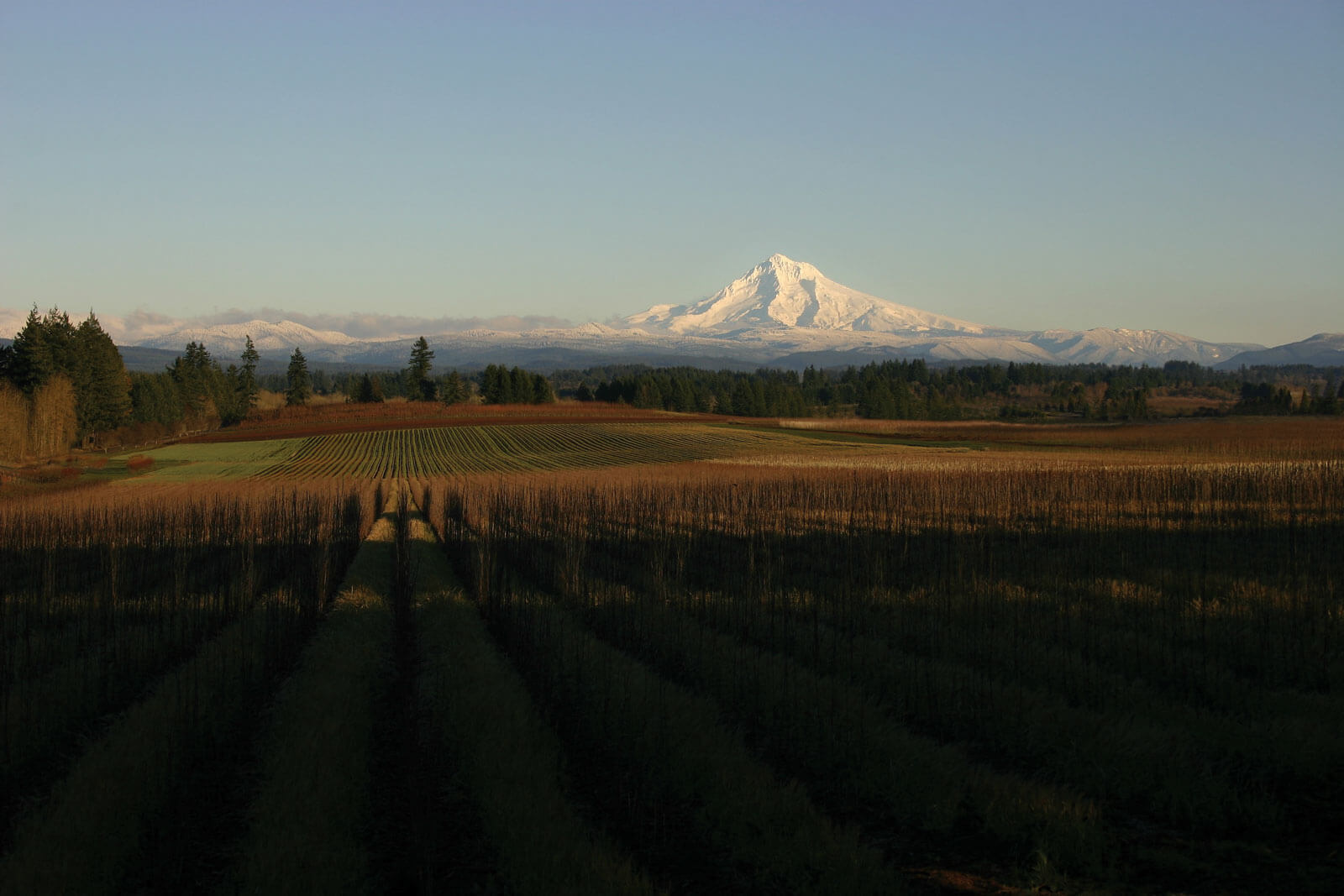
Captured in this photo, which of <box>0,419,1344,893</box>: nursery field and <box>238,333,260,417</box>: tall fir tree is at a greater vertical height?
<box>238,333,260,417</box>: tall fir tree

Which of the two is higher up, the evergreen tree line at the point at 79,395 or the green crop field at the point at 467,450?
the evergreen tree line at the point at 79,395

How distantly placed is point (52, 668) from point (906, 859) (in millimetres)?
10799

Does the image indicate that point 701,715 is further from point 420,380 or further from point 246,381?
point 246,381

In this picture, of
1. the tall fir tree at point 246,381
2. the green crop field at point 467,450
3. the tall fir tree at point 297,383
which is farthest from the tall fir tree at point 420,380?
the green crop field at point 467,450

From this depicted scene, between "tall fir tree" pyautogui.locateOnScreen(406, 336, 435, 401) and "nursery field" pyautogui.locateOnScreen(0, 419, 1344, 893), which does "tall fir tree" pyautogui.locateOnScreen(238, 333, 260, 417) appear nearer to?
"tall fir tree" pyautogui.locateOnScreen(406, 336, 435, 401)

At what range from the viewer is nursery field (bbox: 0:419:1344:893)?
244 inches

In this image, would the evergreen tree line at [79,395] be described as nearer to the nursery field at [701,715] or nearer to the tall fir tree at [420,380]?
the tall fir tree at [420,380]

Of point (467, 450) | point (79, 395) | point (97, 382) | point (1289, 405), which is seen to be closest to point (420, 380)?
point (97, 382)

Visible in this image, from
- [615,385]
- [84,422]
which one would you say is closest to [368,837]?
[84,422]

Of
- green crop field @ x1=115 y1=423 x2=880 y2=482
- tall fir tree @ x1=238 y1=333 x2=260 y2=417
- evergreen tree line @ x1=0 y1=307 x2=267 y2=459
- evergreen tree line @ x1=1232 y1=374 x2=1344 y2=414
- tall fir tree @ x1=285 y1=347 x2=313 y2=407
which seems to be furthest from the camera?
tall fir tree @ x1=285 y1=347 x2=313 y2=407

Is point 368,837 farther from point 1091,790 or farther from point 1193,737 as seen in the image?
point 1193,737

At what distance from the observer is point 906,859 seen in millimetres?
6203

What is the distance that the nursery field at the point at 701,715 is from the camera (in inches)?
244

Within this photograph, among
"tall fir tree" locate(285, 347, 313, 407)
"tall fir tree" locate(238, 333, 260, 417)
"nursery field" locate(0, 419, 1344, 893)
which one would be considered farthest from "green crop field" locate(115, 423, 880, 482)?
"tall fir tree" locate(238, 333, 260, 417)
